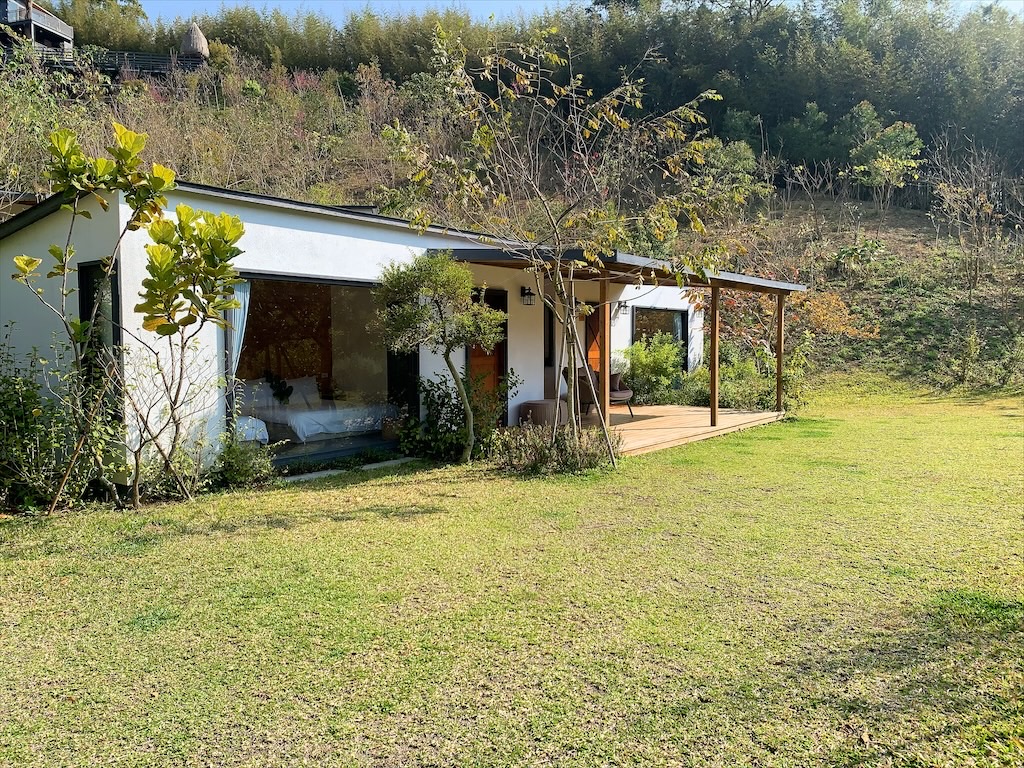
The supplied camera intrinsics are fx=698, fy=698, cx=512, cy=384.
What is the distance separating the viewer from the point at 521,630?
343 centimetres

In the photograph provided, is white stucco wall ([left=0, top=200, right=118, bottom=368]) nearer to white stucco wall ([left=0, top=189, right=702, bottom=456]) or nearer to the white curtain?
white stucco wall ([left=0, top=189, right=702, bottom=456])

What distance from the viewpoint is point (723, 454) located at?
8359 millimetres

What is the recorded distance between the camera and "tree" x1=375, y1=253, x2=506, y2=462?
22.6 ft

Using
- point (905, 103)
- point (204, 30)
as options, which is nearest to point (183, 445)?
point (204, 30)

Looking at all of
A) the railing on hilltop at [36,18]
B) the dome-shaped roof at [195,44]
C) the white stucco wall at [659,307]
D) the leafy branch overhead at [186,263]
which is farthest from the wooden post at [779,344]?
the railing on hilltop at [36,18]

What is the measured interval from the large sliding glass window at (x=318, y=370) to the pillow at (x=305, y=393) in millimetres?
11

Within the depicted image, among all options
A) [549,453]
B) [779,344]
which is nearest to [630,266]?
[549,453]

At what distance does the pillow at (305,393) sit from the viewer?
739 cm

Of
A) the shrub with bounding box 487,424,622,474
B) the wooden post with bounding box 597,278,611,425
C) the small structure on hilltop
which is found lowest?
the shrub with bounding box 487,424,622,474

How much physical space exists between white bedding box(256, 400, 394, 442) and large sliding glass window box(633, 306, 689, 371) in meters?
6.57

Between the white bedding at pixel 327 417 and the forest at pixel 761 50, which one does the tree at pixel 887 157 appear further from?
the white bedding at pixel 327 417

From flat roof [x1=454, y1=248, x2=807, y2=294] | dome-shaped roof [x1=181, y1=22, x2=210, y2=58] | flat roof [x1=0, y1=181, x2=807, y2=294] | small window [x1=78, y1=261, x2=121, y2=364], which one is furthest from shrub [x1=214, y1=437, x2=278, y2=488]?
dome-shaped roof [x1=181, y1=22, x2=210, y2=58]

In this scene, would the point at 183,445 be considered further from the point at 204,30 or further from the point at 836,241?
the point at 204,30

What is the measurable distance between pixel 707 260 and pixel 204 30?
1049 inches
